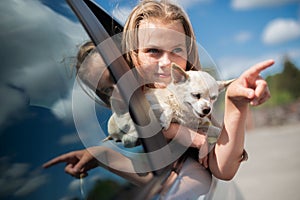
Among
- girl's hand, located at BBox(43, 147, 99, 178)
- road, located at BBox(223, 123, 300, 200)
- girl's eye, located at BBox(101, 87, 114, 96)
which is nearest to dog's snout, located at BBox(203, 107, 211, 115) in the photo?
girl's eye, located at BBox(101, 87, 114, 96)

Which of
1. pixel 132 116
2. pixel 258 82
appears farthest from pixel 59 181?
pixel 258 82

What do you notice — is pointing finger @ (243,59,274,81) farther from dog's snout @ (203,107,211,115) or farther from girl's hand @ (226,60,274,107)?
dog's snout @ (203,107,211,115)

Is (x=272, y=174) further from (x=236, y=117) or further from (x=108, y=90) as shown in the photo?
(x=108, y=90)

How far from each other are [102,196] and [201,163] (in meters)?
0.62

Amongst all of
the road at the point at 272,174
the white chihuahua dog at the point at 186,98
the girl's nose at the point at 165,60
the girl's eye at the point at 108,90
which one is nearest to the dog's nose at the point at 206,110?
the white chihuahua dog at the point at 186,98

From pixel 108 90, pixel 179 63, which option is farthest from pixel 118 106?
pixel 179 63

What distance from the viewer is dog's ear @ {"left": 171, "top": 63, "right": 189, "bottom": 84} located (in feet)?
4.84

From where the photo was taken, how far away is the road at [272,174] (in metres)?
5.90

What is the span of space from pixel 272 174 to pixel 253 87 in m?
6.34

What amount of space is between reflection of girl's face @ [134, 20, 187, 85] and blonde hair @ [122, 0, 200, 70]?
0.03 metres

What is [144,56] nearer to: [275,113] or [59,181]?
[59,181]

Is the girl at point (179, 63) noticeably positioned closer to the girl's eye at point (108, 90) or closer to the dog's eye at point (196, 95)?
the dog's eye at point (196, 95)

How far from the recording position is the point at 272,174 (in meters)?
7.21

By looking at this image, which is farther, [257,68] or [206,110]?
[206,110]
